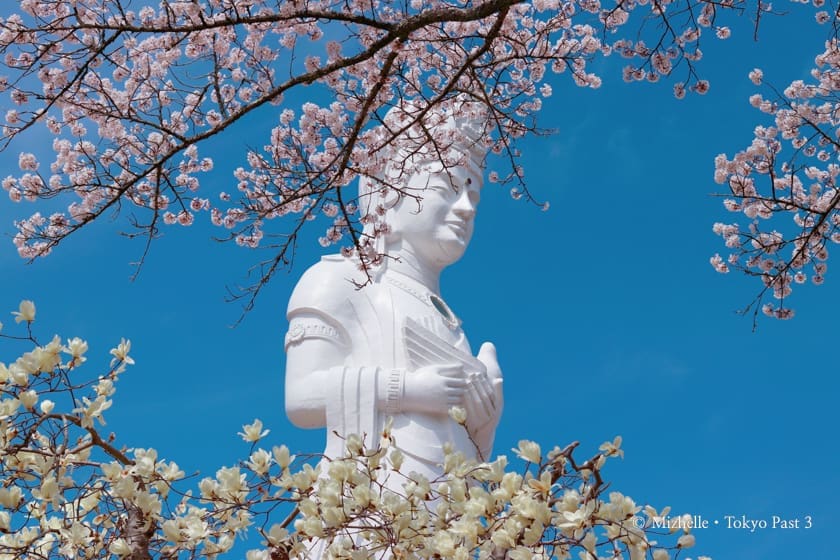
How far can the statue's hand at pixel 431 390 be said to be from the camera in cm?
592

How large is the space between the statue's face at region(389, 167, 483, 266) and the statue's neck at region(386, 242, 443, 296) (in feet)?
0.12

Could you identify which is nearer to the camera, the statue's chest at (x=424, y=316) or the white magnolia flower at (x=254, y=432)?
the white magnolia flower at (x=254, y=432)

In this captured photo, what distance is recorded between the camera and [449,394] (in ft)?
19.6

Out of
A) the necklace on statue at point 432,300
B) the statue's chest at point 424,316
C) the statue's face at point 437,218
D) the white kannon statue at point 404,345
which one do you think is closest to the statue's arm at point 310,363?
the white kannon statue at point 404,345

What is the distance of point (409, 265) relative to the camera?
6785 mm

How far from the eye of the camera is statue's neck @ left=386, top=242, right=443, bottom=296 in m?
6.76

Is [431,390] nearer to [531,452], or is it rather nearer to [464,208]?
[464,208]

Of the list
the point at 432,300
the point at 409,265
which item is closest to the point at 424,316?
the point at 432,300

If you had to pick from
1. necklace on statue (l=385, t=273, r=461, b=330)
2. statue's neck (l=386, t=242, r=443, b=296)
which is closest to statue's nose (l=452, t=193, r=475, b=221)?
statue's neck (l=386, t=242, r=443, b=296)

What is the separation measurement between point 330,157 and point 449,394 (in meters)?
1.55

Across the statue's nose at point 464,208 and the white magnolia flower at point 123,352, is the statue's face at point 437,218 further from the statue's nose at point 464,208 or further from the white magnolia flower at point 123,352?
the white magnolia flower at point 123,352

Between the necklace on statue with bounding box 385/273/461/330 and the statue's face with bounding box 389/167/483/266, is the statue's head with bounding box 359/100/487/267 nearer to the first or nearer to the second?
the statue's face with bounding box 389/167/483/266

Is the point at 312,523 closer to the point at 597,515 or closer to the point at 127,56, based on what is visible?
the point at 597,515

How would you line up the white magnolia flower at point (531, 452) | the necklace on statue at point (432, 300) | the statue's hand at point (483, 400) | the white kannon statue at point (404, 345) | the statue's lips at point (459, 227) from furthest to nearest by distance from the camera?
the statue's lips at point (459, 227) < the necklace on statue at point (432, 300) < the statue's hand at point (483, 400) < the white kannon statue at point (404, 345) < the white magnolia flower at point (531, 452)
